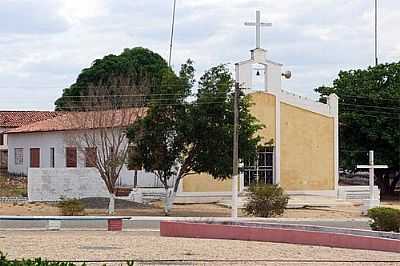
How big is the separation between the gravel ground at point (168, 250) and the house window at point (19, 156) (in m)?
35.6

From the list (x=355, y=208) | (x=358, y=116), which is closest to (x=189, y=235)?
(x=355, y=208)

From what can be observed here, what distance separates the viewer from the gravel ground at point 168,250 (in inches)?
755

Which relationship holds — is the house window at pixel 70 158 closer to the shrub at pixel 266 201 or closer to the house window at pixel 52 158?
the house window at pixel 52 158

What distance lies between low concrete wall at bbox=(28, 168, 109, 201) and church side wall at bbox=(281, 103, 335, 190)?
10.4 meters

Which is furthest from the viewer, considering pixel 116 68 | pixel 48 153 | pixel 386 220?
pixel 116 68

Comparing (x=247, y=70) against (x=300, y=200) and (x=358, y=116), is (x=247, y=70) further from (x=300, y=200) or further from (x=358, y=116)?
(x=358, y=116)

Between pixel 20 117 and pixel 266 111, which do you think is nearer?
pixel 266 111

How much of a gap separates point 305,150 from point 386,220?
23.7 m

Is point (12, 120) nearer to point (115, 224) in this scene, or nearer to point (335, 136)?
point (335, 136)

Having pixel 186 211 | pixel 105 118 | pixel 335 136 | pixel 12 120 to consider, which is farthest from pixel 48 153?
pixel 12 120

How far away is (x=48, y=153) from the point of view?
5516 centimetres

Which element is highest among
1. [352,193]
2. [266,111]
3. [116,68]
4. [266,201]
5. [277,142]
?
[116,68]

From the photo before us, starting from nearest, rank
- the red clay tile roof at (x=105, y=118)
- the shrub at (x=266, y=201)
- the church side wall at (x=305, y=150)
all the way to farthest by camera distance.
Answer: the shrub at (x=266, y=201) → the red clay tile roof at (x=105, y=118) → the church side wall at (x=305, y=150)

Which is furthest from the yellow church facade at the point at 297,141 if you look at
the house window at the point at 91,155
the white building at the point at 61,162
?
the house window at the point at 91,155
